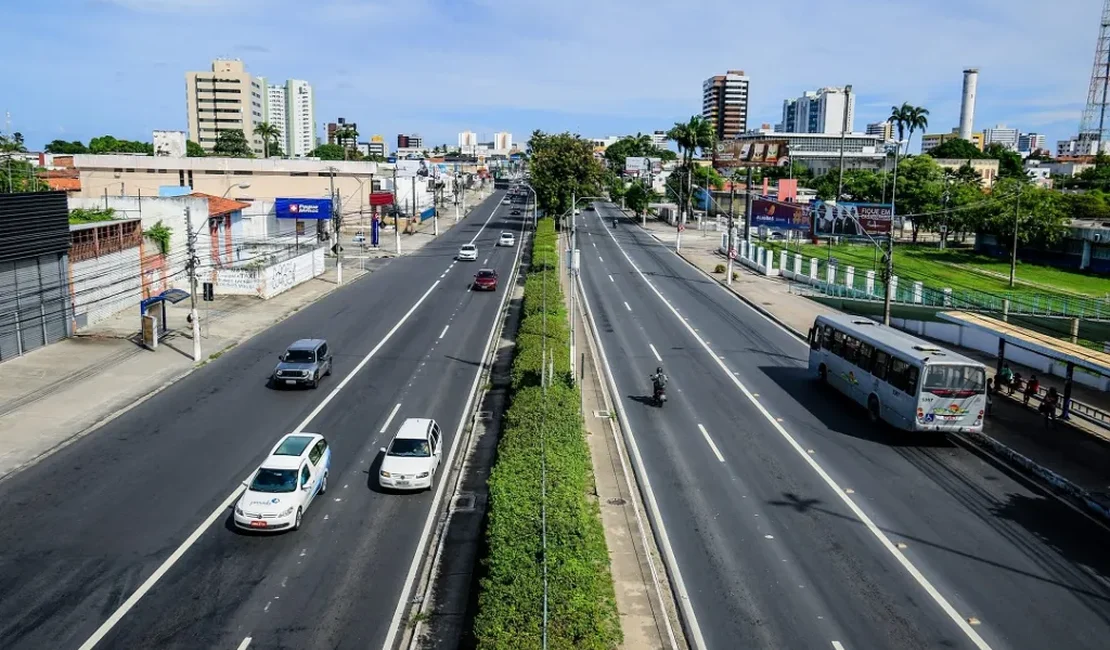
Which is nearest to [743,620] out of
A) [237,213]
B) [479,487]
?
[479,487]

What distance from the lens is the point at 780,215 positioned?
288ft

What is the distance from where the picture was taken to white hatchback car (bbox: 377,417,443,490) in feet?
72.6

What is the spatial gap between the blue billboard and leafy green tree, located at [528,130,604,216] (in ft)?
95.9

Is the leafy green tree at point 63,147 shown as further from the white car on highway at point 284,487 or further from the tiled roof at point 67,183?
the white car on highway at point 284,487

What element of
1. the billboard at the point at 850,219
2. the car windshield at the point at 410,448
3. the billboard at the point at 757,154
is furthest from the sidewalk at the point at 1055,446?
the billboard at the point at 757,154

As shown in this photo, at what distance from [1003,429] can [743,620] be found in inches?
655

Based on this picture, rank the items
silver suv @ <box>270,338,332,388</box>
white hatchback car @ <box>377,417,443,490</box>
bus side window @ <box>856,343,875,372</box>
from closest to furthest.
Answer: white hatchback car @ <box>377,417,443,490</box>, bus side window @ <box>856,343,875,372</box>, silver suv @ <box>270,338,332,388</box>

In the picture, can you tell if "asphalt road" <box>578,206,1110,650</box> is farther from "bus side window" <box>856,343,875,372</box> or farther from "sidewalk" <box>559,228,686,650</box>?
"bus side window" <box>856,343,875,372</box>

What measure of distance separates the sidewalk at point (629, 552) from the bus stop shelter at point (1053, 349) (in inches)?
533

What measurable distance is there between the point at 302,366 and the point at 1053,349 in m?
25.7

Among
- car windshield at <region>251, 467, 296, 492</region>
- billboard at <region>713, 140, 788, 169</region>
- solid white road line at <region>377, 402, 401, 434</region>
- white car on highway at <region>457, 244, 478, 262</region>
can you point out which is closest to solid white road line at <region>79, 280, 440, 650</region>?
car windshield at <region>251, 467, 296, 492</region>

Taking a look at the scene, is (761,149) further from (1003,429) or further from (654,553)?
(654,553)

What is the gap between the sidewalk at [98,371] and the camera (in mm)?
27141

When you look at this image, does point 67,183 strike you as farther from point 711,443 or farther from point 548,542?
point 548,542
